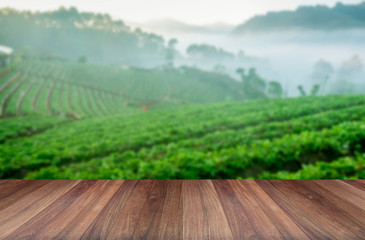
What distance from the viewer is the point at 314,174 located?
101 inches

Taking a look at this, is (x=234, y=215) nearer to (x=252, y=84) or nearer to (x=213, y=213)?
(x=213, y=213)

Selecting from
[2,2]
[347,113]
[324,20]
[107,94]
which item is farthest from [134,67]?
[347,113]

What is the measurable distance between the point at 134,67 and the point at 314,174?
15166mm

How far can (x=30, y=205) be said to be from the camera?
156cm

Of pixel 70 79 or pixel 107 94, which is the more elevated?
pixel 70 79

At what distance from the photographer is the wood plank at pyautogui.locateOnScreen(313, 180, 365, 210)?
160 centimetres

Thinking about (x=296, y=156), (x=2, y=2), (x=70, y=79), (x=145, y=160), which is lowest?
(x=145, y=160)

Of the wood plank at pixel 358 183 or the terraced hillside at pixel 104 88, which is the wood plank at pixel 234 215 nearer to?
the wood plank at pixel 358 183

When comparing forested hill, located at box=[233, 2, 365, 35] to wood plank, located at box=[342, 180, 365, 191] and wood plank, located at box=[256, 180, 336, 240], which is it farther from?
wood plank, located at box=[256, 180, 336, 240]

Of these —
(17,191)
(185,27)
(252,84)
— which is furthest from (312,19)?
(252,84)

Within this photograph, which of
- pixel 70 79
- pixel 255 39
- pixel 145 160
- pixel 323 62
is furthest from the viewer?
pixel 70 79

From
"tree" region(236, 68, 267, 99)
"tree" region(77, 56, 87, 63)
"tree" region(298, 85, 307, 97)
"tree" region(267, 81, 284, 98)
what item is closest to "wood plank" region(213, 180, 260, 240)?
"tree" region(298, 85, 307, 97)

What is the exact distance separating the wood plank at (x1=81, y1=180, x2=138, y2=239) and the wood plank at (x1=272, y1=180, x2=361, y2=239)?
125 cm

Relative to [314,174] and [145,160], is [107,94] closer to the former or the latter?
[145,160]
